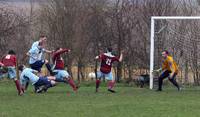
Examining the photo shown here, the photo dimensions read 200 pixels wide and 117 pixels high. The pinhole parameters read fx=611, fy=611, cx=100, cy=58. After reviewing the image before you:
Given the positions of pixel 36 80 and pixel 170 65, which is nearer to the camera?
pixel 36 80

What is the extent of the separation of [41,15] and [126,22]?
5687 millimetres

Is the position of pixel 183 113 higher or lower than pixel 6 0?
lower

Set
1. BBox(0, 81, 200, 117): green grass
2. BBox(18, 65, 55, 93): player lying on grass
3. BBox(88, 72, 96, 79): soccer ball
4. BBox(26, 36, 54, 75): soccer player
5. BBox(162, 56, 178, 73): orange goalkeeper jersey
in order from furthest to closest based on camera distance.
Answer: BBox(88, 72, 96, 79): soccer ball → BBox(162, 56, 178, 73): orange goalkeeper jersey → BBox(26, 36, 54, 75): soccer player → BBox(18, 65, 55, 93): player lying on grass → BBox(0, 81, 200, 117): green grass

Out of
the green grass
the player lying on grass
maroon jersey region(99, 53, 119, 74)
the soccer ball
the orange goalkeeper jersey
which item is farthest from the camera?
the soccer ball

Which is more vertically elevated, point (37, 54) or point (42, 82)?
point (37, 54)

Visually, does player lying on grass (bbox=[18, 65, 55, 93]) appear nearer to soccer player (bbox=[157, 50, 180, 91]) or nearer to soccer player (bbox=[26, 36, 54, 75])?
soccer player (bbox=[26, 36, 54, 75])

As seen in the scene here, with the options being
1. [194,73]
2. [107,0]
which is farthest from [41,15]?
[194,73]

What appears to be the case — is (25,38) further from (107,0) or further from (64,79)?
(64,79)

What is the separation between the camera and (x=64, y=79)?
23.9 m

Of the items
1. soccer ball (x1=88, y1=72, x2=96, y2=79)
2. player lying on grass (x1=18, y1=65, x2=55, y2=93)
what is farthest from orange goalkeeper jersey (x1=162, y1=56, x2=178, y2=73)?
soccer ball (x1=88, y1=72, x2=96, y2=79)

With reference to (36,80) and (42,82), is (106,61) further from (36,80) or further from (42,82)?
(36,80)

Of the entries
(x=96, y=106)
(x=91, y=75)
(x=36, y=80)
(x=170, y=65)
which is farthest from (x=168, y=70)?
(x=91, y=75)

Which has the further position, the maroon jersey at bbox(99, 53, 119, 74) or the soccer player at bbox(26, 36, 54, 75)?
the maroon jersey at bbox(99, 53, 119, 74)

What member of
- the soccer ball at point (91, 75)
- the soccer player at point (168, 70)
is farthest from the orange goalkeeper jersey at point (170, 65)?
the soccer ball at point (91, 75)
